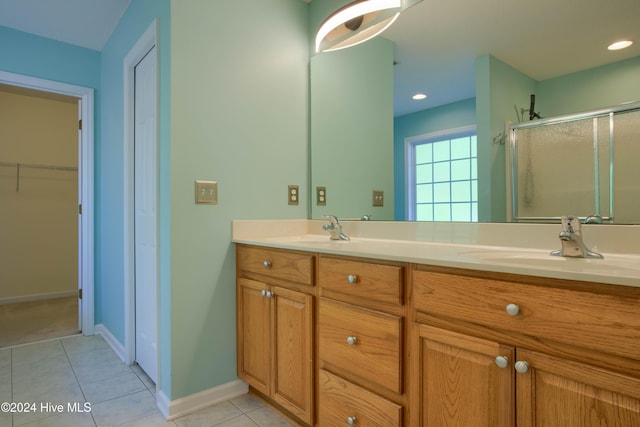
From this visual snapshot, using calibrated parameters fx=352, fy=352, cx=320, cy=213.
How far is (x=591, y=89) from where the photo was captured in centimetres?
122

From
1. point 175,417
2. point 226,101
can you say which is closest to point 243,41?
point 226,101

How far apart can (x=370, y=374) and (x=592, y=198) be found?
0.97 m

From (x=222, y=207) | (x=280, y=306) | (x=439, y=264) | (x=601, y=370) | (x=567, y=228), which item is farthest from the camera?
(x=222, y=207)

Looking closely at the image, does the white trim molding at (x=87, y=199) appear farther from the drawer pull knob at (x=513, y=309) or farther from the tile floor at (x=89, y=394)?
the drawer pull knob at (x=513, y=309)

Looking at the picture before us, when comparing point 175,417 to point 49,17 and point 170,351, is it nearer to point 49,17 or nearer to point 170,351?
point 170,351

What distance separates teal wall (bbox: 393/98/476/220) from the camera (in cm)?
155

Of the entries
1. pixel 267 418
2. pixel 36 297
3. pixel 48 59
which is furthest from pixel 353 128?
pixel 36 297

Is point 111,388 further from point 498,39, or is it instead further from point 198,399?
point 498,39

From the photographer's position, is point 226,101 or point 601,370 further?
point 226,101

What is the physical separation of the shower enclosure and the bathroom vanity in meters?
0.17

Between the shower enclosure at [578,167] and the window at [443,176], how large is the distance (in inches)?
6.7

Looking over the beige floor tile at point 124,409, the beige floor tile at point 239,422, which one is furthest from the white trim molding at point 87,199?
the beige floor tile at point 239,422

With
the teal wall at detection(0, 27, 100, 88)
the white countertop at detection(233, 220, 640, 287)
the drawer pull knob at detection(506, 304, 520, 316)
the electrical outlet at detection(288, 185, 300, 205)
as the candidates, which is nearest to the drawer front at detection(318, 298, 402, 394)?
the white countertop at detection(233, 220, 640, 287)

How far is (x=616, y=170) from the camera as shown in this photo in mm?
1162
